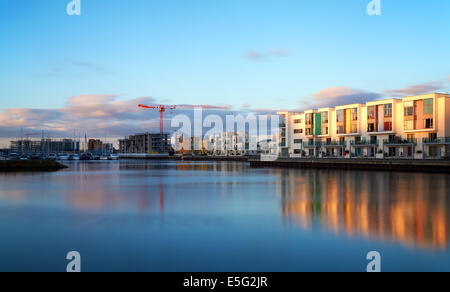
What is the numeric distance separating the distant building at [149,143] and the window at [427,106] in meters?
138

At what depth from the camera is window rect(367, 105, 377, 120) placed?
50341 millimetres

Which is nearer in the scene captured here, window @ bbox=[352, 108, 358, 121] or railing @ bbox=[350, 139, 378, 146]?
railing @ bbox=[350, 139, 378, 146]

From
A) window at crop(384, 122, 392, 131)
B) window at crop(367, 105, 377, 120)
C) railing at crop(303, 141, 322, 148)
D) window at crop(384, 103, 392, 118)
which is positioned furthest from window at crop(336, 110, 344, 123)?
window at crop(384, 122, 392, 131)

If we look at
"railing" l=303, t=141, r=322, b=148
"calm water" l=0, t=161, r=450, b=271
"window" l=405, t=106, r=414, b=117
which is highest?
"window" l=405, t=106, r=414, b=117

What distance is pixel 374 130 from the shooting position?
50.1m

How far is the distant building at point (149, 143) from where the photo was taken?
17312 cm

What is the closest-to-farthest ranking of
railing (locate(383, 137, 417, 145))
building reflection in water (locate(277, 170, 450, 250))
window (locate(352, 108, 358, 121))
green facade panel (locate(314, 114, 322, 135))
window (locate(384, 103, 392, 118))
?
building reflection in water (locate(277, 170, 450, 250)) → railing (locate(383, 137, 417, 145)) → window (locate(384, 103, 392, 118)) → window (locate(352, 108, 358, 121)) → green facade panel (locate(314, 114, 322, 135))

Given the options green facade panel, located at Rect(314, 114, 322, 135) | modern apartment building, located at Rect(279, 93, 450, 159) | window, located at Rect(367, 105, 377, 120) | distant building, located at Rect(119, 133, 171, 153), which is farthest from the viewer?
distant building, located at Rect(119, 133, 171, 153)

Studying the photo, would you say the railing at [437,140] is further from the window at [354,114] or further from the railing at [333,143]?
the railing at [333,143]

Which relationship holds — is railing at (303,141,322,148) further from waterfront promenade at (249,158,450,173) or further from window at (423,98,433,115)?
window at (423,98,433,115)

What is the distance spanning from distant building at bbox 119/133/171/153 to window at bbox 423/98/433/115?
138 m

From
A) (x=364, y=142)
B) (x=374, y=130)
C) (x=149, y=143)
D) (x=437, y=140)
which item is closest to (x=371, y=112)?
(x=374, y=130)

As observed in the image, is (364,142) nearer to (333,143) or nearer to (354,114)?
(354,114)

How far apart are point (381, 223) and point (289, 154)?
56.1 m
